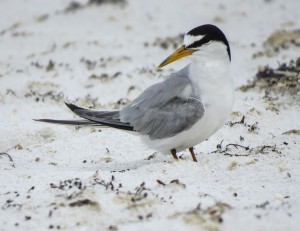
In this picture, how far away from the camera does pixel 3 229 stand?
9.92 feet

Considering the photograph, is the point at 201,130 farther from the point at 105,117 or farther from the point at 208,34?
the point at 105,117

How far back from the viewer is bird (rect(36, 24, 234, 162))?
12.9ft

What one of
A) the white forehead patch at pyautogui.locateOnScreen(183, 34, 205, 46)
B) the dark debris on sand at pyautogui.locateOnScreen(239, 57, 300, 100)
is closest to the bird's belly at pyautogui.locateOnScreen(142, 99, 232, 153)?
the white forehead patch at pyautogui.locateOnScreen(183, 34, 205, 46)

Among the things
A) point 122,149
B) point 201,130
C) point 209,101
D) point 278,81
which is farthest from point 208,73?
point 278,81

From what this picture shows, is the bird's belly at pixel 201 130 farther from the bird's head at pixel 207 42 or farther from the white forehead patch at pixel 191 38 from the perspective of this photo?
the white forehead patch at pixel 191 38

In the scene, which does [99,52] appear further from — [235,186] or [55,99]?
[235,186]

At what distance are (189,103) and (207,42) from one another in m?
0.48

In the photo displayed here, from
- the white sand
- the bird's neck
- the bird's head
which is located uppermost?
the bird's head

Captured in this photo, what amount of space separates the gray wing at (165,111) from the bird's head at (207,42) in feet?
0.79

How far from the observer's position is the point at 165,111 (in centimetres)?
413

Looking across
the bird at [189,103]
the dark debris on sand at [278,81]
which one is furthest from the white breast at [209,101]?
the dark debris on sand at [278,81]

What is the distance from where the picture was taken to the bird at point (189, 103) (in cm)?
393

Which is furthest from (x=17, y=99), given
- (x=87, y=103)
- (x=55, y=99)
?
(x=87, y=103)

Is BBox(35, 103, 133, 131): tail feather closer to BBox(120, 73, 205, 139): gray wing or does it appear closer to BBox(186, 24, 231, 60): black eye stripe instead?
BBox(120, 73, 205, 139): gray wing
